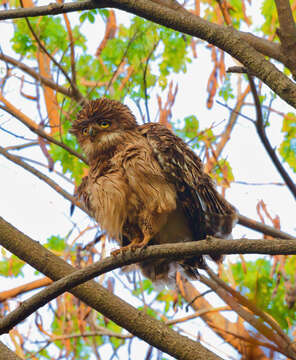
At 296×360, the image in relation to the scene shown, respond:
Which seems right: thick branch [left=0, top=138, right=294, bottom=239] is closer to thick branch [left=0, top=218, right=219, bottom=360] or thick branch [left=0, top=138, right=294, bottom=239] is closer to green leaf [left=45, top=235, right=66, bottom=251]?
thick branch [left=0, top=218, right=219, bottom=360]

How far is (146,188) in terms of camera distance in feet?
13.3

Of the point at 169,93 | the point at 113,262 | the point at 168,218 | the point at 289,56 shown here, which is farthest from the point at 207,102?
the point at 113,262

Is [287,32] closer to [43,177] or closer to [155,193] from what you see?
[155,193]

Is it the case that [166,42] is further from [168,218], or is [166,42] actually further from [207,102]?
[168,218]

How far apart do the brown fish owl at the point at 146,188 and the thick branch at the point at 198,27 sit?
1.09 m

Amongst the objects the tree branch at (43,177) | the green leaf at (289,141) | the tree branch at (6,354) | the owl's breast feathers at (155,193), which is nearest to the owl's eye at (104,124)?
the owl's breast feathers at (155,193)

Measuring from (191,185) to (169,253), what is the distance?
1.16 m

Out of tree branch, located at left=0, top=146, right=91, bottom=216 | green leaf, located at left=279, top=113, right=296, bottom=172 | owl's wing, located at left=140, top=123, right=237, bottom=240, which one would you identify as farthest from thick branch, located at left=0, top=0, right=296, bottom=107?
green leaf, located at left=279, top=113, right=296, bottom=172

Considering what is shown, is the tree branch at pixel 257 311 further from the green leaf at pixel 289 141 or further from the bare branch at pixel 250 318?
the green leaf at pixel 289 141

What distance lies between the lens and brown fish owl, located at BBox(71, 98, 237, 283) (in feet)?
13.5

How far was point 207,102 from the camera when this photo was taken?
6.46 m

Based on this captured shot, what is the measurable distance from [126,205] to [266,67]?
1601 mm

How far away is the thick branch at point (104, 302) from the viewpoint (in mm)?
3211

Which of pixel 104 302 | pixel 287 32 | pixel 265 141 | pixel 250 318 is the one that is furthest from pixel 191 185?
pixel 287 32
